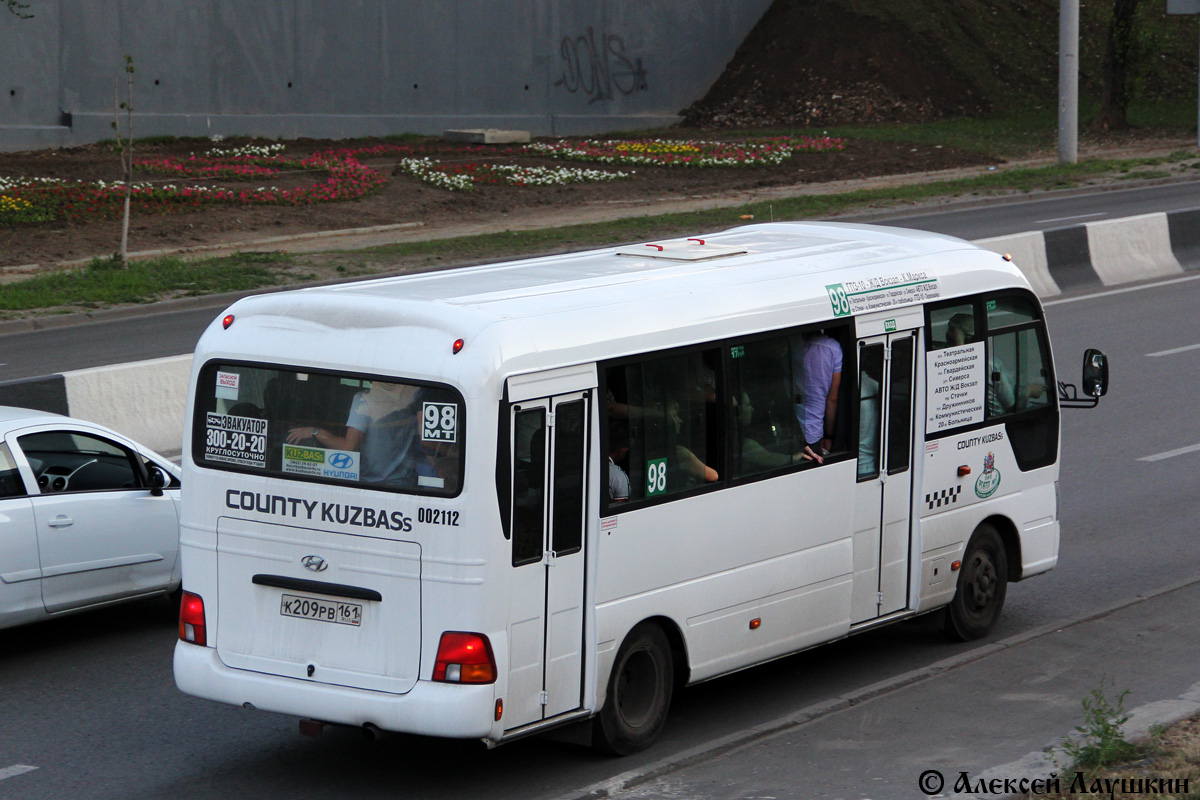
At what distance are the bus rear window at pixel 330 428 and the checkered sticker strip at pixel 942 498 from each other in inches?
133

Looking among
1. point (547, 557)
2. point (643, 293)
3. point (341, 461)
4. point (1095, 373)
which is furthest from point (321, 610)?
point (1095, 373)

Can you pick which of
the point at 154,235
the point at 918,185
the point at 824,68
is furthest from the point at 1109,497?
the point at 824,68

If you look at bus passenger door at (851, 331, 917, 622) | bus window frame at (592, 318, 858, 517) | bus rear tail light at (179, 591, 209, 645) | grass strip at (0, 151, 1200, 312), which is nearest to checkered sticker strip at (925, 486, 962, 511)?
bus passenger door at (851, 331, 917, 622)

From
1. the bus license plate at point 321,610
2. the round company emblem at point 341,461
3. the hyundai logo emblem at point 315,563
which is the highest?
the round company emblem at point 341,461

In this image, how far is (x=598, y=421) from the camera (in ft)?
21.8

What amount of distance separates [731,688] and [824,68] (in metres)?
47.8

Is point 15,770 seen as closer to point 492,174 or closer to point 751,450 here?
point 751,450

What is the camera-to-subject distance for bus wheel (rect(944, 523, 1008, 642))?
8.80 metres

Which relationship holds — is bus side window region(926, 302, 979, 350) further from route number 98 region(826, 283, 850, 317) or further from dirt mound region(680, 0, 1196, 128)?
dirt mound region(680, 0, 1196, 128)

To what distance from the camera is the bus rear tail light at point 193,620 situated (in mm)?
6699

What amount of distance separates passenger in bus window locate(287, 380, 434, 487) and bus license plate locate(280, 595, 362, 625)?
1.84 feet

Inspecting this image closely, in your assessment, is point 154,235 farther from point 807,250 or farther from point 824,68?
point 824,68

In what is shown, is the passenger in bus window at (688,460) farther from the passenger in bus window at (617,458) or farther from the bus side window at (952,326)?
the bus side window at (952,326)

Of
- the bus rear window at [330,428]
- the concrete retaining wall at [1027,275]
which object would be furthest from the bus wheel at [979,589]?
the concrete retaining wall at [1027,275]
